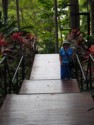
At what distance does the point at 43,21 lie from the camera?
34969mm

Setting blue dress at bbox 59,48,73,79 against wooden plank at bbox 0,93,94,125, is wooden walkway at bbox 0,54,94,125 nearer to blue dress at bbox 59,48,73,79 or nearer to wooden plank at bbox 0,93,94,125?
wooden plank at bbox 0,93,94,125

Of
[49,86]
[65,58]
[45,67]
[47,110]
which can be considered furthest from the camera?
[45,67]

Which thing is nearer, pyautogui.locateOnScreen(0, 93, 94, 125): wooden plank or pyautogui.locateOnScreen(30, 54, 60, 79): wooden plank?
pyautogui.locateOnScreen(0, 93, 94, 125): wooden plank

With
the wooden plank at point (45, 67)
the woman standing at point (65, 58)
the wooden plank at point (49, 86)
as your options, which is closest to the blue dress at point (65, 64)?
the woman standing at point (65, 58)

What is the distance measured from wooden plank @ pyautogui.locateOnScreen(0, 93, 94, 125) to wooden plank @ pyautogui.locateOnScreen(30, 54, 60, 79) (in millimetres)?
4274

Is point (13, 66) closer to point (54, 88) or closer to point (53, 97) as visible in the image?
point (54, 88)

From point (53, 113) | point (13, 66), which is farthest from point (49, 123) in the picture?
point (13, 66)

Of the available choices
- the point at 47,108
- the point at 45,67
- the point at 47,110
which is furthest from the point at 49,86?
the point at 45,67

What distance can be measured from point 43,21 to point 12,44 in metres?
21.0

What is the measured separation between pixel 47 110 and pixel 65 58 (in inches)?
164

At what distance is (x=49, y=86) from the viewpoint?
9945 mm

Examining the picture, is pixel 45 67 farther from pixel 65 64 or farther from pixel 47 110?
pixel 47 110

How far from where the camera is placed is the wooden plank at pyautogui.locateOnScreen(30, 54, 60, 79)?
40.6 ft

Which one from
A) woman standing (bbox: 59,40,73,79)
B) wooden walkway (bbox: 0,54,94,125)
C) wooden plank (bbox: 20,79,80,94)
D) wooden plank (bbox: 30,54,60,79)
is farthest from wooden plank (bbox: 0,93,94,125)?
wooden plank (bbox: 30,54,60,79)
